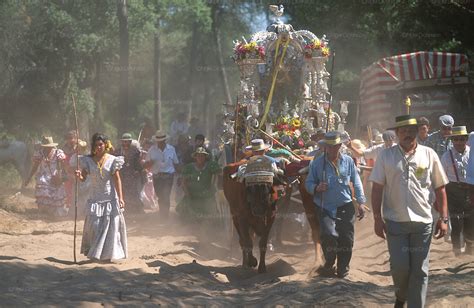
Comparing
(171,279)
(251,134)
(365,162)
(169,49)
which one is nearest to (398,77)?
(365,162)

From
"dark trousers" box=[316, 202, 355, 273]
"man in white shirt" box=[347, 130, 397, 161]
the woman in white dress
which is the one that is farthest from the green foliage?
the woman in white dress

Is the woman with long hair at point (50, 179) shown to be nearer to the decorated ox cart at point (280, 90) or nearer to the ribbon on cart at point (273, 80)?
the decorated ox cart at point (280, 90)

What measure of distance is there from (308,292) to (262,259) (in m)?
2.22

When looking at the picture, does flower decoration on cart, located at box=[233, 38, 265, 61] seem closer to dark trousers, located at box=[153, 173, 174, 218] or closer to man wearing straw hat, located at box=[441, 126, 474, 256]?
dark trousers, located at box=[153, 173, 174, 218]

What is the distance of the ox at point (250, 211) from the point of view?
11547 millimetres

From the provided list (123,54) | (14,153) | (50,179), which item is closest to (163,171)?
(50,179)

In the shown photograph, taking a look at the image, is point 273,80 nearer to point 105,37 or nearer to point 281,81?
point 281,81

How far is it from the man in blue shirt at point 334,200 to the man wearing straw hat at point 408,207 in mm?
2304

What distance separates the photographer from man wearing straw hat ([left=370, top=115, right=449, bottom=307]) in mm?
8039

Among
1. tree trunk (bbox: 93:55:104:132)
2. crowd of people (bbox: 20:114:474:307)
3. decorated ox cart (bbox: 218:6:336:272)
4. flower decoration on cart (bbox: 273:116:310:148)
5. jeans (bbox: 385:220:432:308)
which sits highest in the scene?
tree trunk (bbox: 93:55:104:132)

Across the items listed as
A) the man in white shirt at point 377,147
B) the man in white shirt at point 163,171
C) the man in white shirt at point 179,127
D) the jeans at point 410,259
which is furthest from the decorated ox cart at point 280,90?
the man in white shirt at point 179,127

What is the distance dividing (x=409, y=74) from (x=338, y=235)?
11.6 m

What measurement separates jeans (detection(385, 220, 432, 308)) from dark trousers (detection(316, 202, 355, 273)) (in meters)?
2.41

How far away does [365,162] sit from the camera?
53.4 feet
